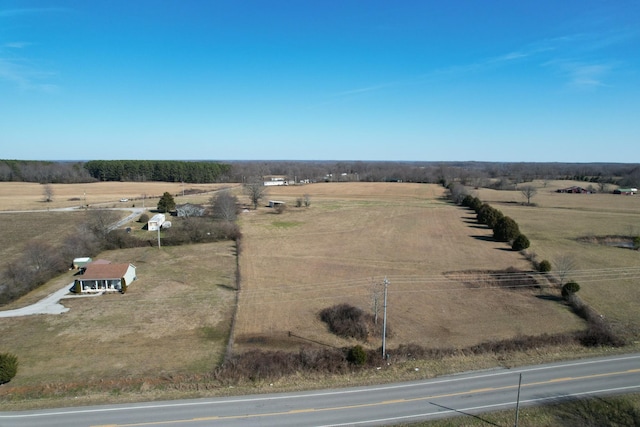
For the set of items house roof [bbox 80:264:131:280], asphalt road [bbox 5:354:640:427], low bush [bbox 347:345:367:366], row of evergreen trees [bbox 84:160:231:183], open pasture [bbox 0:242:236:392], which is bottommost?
open pasture [bbox 0:242:236:392]

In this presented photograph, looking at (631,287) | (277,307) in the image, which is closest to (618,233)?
(631,287)

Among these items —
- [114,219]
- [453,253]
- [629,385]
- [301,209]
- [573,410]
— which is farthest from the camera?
[301,209]

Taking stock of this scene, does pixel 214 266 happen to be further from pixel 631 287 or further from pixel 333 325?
pixel 631 287

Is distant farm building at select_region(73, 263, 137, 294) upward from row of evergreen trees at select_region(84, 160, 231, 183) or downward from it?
downward

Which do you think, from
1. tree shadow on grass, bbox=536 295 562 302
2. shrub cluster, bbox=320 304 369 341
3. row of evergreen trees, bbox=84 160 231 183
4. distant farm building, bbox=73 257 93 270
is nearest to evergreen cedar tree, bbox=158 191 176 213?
distant farm building, bbox=73 257 93 270

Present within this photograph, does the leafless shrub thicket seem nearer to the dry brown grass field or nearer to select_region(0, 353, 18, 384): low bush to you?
the dry brown grass field

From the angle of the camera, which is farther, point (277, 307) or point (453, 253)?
point (453, 253)
